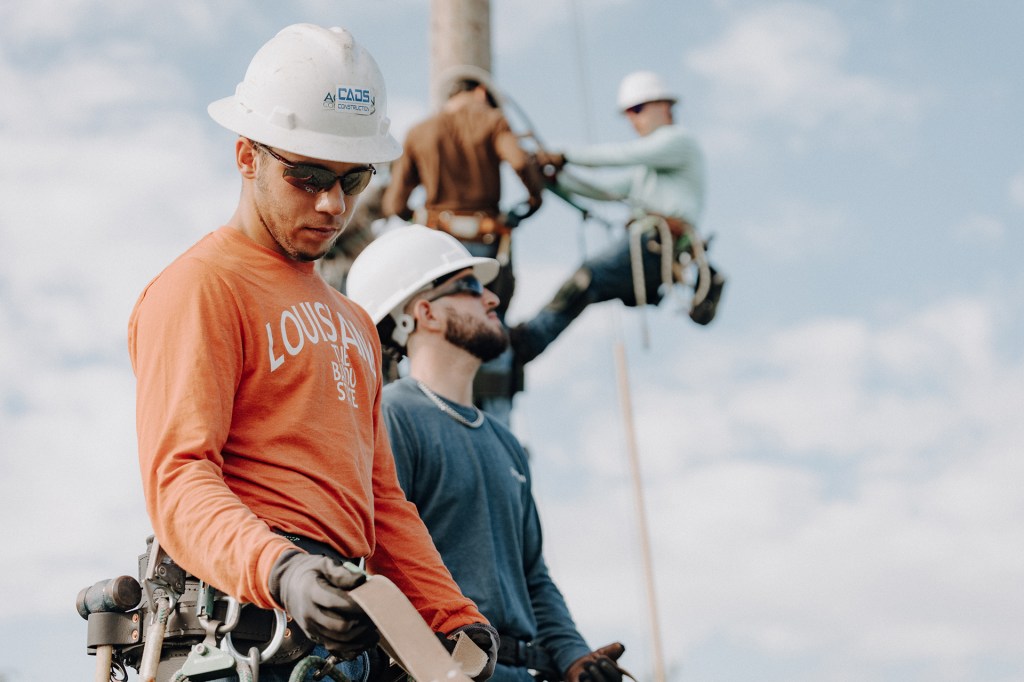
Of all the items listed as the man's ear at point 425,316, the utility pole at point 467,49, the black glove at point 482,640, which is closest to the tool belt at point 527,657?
the black glove at point 482,640

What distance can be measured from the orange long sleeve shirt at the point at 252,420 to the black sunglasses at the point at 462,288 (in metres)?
1.36

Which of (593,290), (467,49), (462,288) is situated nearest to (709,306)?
(593,290)

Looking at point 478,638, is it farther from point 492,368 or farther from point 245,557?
point 492,368

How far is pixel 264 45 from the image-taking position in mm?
2617

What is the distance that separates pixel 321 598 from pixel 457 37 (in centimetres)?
617

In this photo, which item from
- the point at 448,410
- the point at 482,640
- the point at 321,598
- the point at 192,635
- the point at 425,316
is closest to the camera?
the point at 321,598

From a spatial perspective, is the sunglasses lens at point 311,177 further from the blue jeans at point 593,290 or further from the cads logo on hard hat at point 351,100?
the blue jeans at point 593,290

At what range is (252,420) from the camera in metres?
2.34

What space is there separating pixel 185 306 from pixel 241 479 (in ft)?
0.93

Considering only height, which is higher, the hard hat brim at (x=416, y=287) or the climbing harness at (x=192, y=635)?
the hard hat brim at (x=416, y=287)

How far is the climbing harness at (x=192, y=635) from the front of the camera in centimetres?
223

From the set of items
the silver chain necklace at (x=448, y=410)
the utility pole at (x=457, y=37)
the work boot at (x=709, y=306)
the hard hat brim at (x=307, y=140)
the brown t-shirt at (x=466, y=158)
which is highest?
the utility pole at (x=457, y=37)

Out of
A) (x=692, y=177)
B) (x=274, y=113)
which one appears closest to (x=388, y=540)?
(x=274, y=113)

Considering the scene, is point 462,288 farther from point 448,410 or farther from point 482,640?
point 482,640
